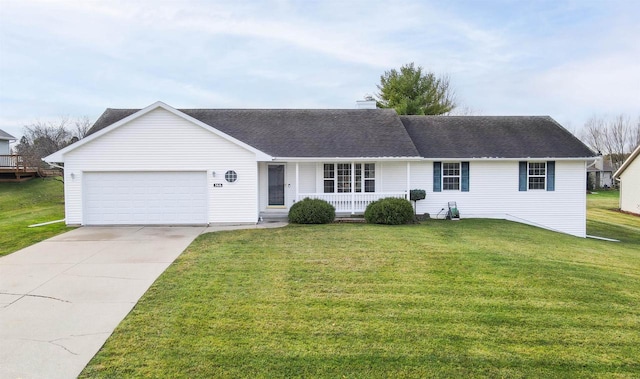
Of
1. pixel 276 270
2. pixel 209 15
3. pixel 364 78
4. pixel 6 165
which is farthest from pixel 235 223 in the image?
pixel 364 78

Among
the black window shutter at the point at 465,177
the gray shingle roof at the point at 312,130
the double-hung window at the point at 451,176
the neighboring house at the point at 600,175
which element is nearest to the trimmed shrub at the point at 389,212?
the gray shingle roof at the point at 312,130

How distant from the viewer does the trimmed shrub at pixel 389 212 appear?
15.1 metres

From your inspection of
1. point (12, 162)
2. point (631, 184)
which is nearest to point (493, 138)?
point (631, 184)

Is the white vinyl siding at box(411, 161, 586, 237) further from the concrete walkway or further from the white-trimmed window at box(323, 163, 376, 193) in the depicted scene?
the concrete walkway

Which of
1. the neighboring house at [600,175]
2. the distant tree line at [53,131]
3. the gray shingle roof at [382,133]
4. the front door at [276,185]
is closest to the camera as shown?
the gray shingle roof at [382,133]

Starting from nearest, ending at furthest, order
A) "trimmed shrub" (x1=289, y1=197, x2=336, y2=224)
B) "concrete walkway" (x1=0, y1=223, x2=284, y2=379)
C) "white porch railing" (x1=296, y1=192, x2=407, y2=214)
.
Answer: "concrete walkway" (x1=0, y1=223, x2=284, y2=379) < "trimmed shrub" (x1=289, y1=197, x2=336, y2=224) < "white porch railing" (x1=296, y1=192, x2=407, y2=214)

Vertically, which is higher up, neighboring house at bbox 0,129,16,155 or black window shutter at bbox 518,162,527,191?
neighboring house at bbox 0,129,16,155

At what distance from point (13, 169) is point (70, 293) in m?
27.2

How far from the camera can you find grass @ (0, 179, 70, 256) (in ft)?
40.5

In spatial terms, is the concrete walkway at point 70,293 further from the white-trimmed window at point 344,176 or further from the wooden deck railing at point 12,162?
the wooden deck railing at point 12,162

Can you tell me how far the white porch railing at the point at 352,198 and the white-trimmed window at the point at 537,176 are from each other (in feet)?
19.3

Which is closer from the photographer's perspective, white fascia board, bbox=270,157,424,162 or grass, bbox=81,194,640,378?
grass, bbox=81,194,640,378

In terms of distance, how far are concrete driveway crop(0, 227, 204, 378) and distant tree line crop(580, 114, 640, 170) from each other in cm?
6384

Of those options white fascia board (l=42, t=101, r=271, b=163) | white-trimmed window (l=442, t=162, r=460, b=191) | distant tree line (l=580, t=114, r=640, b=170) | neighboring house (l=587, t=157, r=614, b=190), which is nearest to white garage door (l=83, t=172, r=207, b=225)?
white fascia board (l=42, t=101, r=271, b=163)
